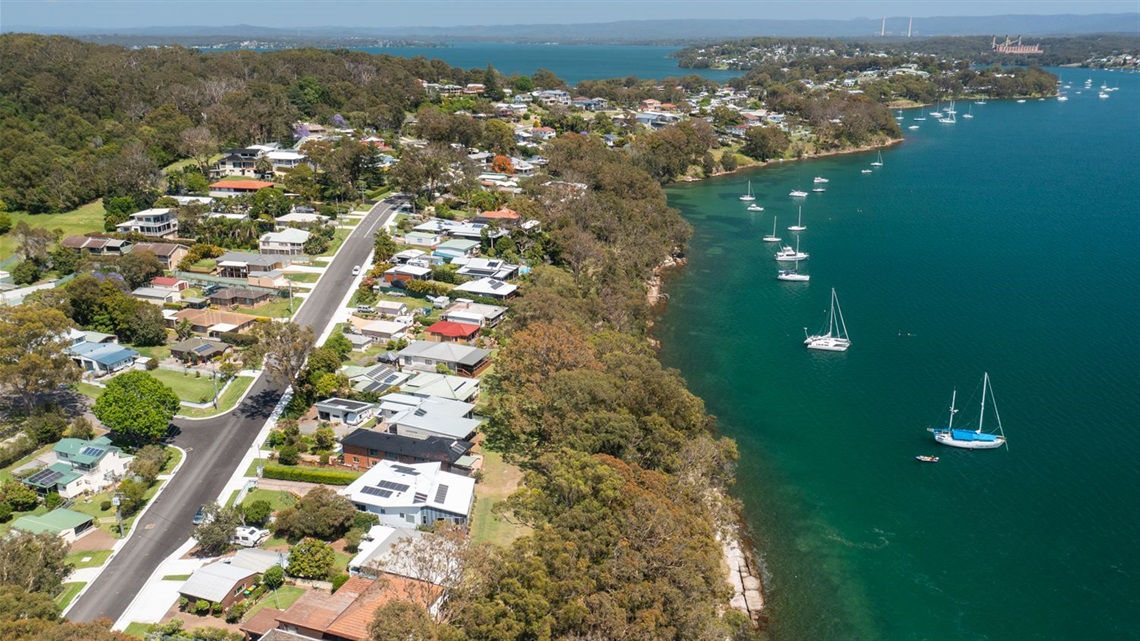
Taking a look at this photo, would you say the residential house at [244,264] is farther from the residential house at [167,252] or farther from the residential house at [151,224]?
the residential house at [151,224]

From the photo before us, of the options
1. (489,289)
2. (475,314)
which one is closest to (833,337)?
(489,289)

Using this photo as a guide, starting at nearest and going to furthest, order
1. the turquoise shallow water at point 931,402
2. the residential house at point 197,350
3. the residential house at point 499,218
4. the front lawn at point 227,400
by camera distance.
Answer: the turquoise shallow water at point 931,402, the front lawn at point 227,400, the residential house at point 197,350, the residential house at point 499,218

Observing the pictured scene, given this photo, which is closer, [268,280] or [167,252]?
[268,280]

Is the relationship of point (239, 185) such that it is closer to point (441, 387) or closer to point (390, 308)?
point (390, 308)

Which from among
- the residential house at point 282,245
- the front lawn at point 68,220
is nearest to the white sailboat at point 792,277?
the residential house at point 282,245

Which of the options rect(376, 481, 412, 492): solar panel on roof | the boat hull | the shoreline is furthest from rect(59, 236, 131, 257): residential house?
the shoreline
